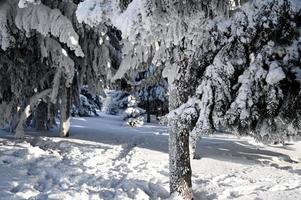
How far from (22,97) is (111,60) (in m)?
3.29

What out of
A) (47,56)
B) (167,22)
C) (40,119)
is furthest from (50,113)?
(167,22)

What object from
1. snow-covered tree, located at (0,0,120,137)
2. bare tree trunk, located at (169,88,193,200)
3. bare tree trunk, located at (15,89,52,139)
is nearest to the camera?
bare tree trunk, located at (169,88,193,200)

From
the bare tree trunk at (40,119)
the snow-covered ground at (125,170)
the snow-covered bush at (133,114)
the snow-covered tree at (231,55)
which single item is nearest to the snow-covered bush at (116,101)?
the snow-covered bush at (133,114)

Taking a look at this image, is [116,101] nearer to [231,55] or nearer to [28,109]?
[28,109]

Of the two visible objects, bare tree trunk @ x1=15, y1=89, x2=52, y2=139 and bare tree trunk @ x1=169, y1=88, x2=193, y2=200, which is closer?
bare tree trunk @ x1=169, y1=88, x2=193, y2=200

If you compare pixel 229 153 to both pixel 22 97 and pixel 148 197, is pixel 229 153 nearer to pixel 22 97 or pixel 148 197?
pixel 148 197

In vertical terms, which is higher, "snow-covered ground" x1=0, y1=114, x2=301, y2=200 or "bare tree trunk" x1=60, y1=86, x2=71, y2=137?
"bare tree trunk" x1=60, y1=86, x2=71, y2=137

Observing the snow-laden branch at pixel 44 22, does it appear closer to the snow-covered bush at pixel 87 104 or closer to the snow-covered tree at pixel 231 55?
the snow-covered tree at pixel 231 55

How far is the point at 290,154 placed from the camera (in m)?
14.5

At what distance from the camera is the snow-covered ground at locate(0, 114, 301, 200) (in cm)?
827

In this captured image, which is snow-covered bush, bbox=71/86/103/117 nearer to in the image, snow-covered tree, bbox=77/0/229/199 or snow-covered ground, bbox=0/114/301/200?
snow-covered ground, bbox=0/114/301/200

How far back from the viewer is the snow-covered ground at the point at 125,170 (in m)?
8.27

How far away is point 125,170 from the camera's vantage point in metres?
10.2

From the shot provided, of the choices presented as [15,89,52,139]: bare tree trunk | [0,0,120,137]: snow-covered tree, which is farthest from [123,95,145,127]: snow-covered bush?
[15,89,52,139]: bare tree trunk
